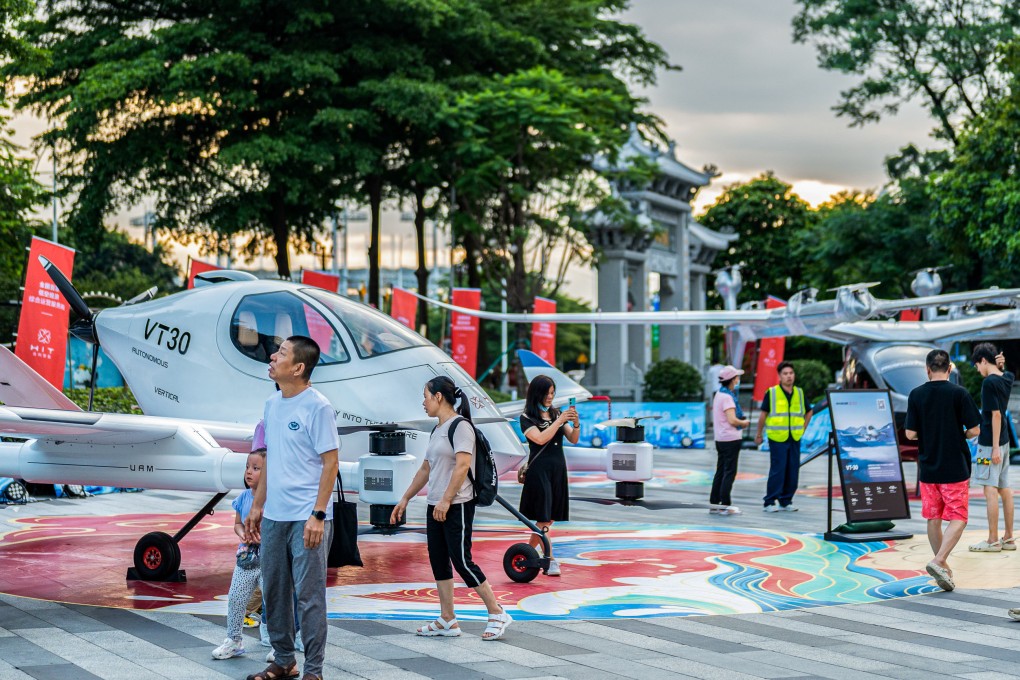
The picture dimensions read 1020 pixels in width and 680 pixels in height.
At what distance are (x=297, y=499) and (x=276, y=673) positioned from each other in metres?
0.96

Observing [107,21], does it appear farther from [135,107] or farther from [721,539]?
[721,539]

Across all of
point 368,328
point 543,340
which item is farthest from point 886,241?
point 368,328

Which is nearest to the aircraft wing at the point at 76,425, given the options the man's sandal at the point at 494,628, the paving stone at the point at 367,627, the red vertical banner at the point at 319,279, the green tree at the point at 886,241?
the paving stone at the point at 367,627

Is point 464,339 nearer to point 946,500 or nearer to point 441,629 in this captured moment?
point 946,500

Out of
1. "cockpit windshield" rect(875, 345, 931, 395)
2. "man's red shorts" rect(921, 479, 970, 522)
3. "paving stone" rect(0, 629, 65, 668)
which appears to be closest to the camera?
"paving stone" rect(0, 629, 65, 668)

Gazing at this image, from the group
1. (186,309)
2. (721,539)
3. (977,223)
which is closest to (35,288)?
(186,309)

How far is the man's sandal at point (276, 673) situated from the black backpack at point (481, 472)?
5.47 ft

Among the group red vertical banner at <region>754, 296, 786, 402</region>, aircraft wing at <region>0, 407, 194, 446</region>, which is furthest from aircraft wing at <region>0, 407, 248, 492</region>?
red vertical banner at <region>754, 296, 786, 402</region>

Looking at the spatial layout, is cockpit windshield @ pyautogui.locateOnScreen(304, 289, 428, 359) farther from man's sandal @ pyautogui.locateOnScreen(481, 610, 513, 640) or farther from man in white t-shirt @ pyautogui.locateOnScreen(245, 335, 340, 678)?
man in white t-shirt @ pyautogui.locateOnScreen(245, 335, 340, 678)

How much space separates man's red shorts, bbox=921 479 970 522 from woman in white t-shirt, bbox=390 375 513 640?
398cm

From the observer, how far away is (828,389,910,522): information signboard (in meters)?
11.9

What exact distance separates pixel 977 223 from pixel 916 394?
25.7m

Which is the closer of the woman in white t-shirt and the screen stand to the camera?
the woman in white t-shirt

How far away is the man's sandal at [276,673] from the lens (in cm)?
630
